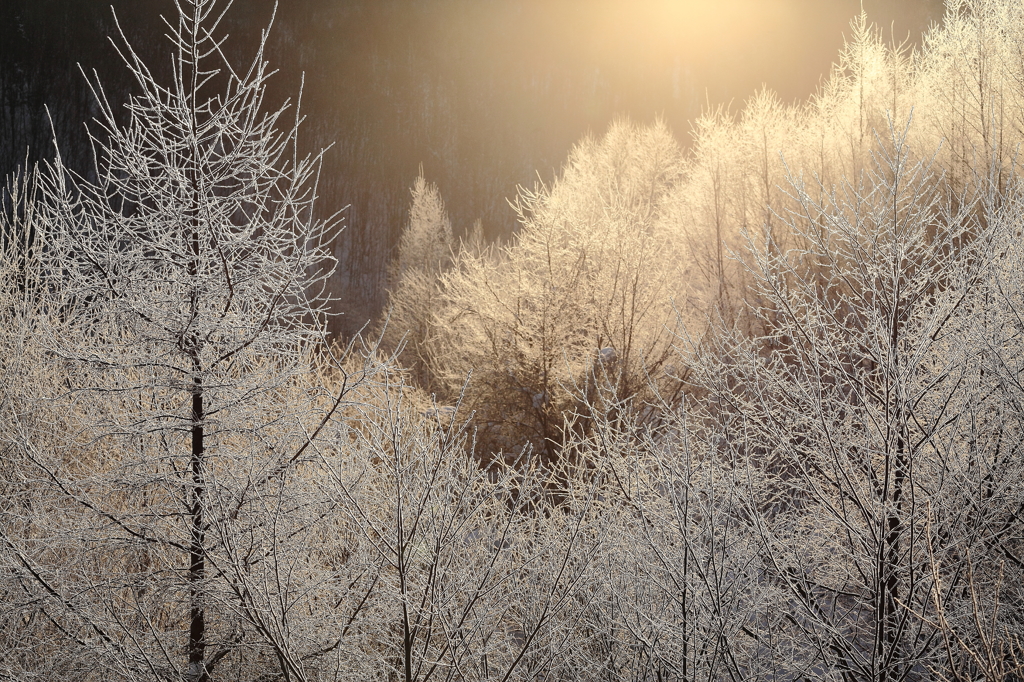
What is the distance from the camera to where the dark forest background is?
43656 millimetres

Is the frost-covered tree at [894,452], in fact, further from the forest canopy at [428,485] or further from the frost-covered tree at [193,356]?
the frost-covered tree at [193,356]

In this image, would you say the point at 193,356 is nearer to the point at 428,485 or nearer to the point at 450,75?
the point at 428,485

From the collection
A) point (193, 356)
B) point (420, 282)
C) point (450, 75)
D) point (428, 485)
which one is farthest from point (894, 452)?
point (450, 75)

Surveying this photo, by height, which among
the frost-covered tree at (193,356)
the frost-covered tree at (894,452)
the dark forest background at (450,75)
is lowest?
the frost-covered tree at (193,356)

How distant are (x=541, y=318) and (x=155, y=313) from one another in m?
8.43

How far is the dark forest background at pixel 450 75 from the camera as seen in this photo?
43656 millimetres

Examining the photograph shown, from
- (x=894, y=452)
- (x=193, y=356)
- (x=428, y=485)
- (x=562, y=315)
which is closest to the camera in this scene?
(x=428, y=485)

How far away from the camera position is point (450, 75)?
47812 millimetres

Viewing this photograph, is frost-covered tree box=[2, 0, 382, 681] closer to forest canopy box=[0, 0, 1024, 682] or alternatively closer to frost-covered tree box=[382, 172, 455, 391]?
forest canopy box=[0, 0, 1024, 682]

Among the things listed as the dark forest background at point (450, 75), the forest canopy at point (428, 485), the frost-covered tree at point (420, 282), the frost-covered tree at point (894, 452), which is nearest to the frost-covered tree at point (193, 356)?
the forest canopy at point (428, 485)

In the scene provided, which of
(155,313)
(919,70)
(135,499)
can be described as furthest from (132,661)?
(919,70)

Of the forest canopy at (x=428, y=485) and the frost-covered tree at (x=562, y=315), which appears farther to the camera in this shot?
the frost-covered tree at (x=562, y=315)

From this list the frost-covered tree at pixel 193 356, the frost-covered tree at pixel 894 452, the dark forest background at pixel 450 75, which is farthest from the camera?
the dark forest background at pixel 450 75

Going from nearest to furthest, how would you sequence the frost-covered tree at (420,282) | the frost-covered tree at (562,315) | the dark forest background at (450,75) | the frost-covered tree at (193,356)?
the frost-covered tree at (193,356)
the frost-covered tree at (562,315)
the frost-covered tree at (420,282)
the dark forest background at (450,75)
